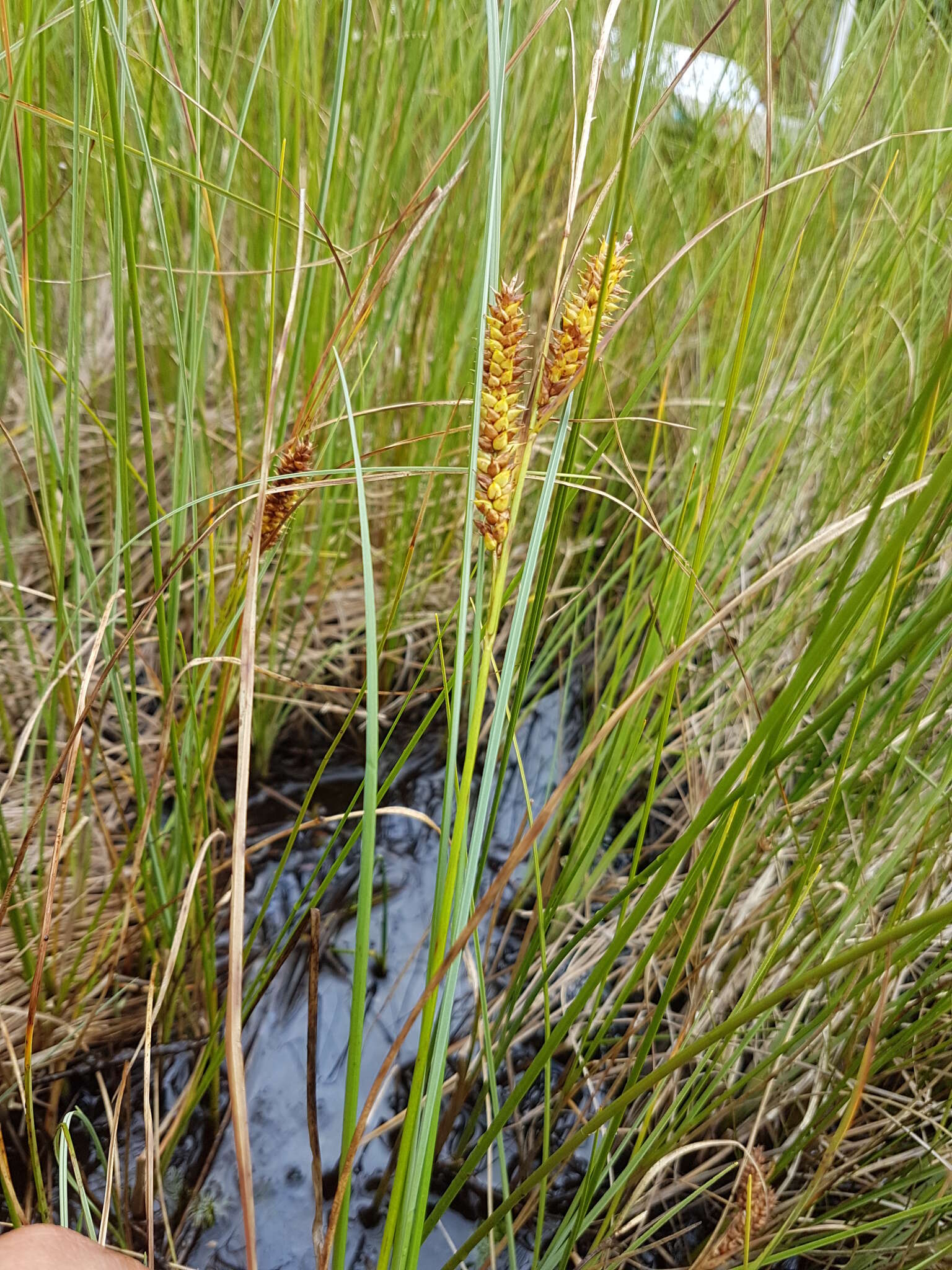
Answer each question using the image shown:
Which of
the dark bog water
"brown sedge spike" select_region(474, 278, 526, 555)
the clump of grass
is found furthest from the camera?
the dark bog water

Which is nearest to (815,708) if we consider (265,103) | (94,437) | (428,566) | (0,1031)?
(428,566)

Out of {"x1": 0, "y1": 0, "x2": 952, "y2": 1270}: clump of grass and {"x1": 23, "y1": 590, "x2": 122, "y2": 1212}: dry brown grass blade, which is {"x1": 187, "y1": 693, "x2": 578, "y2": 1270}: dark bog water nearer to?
{"x1": 0, "y1": 0, "x2": 952, "y2": 1270}: clump of grass

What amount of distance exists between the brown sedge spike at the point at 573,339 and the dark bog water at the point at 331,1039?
21.6 inches

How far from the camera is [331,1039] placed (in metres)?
0.96

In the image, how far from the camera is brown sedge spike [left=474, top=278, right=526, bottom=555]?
0.40m

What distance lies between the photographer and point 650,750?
0.96m

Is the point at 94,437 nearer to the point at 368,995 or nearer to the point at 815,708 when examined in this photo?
the point at 368,995

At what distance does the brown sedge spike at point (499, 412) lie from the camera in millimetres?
401

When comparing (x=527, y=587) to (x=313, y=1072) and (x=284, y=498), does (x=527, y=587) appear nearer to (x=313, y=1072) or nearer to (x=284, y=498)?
(x=284, y=498)

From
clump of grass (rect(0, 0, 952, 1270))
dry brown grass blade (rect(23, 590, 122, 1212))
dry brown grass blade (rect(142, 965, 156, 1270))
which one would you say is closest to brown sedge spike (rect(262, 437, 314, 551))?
clump of grass (rect(0, 0, 952, 1270))

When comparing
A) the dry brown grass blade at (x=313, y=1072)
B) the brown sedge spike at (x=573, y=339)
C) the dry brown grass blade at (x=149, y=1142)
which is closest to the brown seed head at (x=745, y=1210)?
the dry brown grass blade at (x=313, y=1072)

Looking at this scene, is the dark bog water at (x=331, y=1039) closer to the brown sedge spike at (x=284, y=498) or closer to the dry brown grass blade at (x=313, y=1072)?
the dry brown grass blade at (x=313, y=1072)

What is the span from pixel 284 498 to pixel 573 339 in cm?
23

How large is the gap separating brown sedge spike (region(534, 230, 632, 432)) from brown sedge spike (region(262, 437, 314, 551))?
Answer: 174 millimetres
